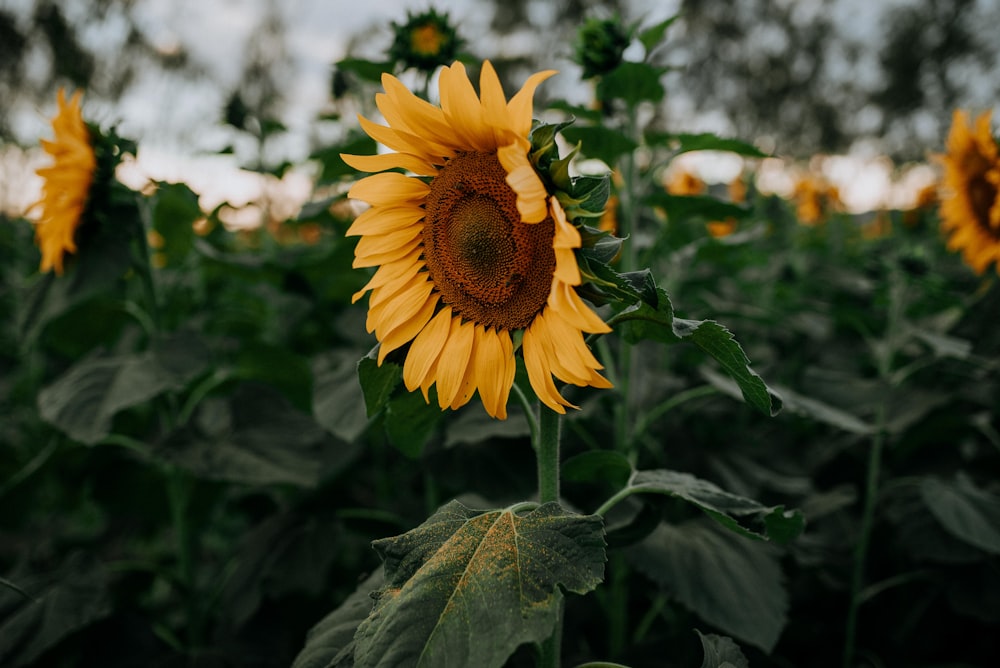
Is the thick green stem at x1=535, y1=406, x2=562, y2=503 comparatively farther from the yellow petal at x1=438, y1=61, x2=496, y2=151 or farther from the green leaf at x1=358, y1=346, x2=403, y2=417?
the yellow petal at x1=438, y1=61, x2=496, y2=151

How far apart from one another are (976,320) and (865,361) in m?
0.60

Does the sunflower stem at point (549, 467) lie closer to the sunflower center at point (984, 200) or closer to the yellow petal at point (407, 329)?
the yellow petal at point (407, 329)

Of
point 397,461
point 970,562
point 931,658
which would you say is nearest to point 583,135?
point 397,461

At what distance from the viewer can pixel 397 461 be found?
8.57 feet

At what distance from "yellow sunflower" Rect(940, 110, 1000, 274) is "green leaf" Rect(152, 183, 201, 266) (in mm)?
2554

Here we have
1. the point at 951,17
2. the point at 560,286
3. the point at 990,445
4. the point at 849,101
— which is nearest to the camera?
the point at 560,286

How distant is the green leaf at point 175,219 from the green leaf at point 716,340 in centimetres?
155

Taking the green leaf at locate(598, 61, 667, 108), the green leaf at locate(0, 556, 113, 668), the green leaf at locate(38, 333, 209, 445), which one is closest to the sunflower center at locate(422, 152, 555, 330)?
the green leaf at locate(598, 61, 667, 108)

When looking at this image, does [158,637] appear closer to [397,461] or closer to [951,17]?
[397,461]

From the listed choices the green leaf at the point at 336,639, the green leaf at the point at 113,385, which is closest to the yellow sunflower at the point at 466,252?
the green leaf at the point at 336,639

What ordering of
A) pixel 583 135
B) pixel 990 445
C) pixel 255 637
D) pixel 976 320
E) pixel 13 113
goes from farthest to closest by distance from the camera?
pixel 13 113, pixel 990 445, pixel 976 320, pixel 255 637, pixel 583 135

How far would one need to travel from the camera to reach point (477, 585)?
877mm

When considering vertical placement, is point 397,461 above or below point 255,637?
above

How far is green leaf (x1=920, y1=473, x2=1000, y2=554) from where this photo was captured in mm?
1759
